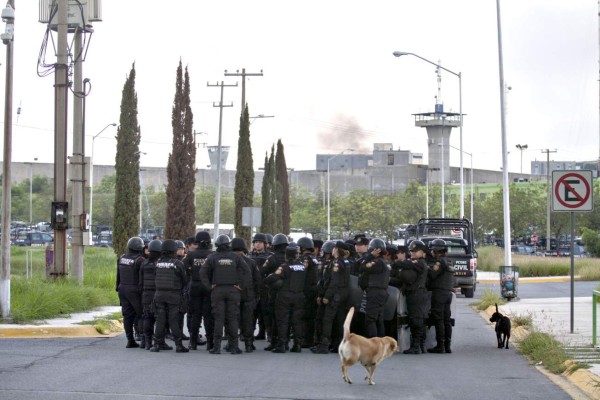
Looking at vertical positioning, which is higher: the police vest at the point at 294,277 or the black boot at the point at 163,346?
the police vest at the point at 294,277

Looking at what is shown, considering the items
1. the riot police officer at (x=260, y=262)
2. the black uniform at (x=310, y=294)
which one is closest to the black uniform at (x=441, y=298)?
the black uniform at (x=310, y=294)

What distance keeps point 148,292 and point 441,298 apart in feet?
15.8

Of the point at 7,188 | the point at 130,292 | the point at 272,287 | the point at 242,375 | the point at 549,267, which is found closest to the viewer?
the point at 242,375

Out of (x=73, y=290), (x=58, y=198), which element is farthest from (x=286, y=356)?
(x=58, y=198)

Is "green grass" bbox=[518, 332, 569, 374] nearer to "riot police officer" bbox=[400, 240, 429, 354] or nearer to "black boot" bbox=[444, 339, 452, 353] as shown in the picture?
"black boot" bbox=[444, 339, 452, 353]

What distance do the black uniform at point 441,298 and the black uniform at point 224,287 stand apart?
3184mm

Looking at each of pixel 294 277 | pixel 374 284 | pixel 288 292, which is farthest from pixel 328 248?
pixel 374 284

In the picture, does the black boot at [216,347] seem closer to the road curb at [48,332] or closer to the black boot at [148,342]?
the black boot at [148,342]

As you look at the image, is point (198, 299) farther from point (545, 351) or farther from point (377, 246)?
point (545, 351)

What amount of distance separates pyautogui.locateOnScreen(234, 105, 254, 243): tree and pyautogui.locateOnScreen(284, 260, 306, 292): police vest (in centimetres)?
3651

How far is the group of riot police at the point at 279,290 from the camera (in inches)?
631

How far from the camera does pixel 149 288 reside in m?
16.4

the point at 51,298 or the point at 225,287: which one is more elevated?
the point at 225,287

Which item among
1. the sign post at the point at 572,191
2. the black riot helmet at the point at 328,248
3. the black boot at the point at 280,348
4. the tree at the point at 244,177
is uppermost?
the tree at the point at 244,177
